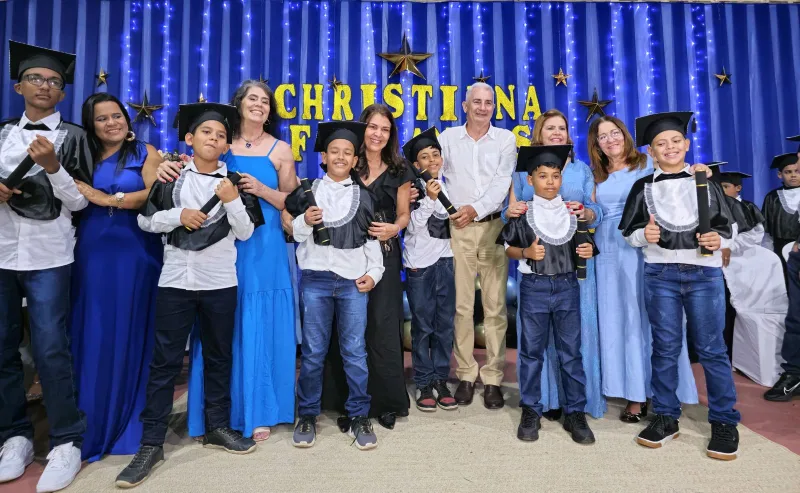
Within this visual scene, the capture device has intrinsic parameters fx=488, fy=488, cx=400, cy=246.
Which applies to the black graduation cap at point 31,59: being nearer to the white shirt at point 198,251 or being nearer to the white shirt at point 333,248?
the white shirt at point 198,251

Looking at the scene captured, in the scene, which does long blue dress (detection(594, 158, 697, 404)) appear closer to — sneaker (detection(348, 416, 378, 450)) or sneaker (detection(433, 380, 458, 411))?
sneaker (detection(433, 380, 458, 411))

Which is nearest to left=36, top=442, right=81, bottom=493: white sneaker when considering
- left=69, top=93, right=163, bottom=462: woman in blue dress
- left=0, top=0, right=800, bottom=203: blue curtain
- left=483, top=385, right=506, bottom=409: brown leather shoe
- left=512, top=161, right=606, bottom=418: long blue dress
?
left=69, top=93, right=163, bottom=462: woman in blue dress

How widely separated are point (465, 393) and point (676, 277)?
156 centimetres

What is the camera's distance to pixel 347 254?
2.76m

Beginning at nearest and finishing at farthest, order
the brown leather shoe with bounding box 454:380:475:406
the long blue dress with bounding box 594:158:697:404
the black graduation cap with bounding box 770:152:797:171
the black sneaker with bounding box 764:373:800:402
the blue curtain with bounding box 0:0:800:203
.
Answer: the long blue dress with bounding box 594:158:697:404
the brown leather shoe with bounding box 454:380:475:406
the black sneaker with bounding box 764:373:800:402
the black graduation cap with bounding box 770:152:797:171
the blue curtain with bounding box 0:0:800:203

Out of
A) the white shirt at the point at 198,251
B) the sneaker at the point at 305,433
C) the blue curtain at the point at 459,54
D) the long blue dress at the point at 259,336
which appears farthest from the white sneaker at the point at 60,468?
the blue curtain at the point at 459,54

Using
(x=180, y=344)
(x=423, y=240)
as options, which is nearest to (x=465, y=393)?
(x=423, y=240)

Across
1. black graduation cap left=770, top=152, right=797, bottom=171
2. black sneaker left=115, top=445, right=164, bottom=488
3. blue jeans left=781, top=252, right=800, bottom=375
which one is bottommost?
black sneaker left=115, top=445, right=164, bottom=488

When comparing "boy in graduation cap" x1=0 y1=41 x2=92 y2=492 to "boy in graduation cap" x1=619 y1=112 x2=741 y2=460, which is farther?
"boy in graduation cap" x1=619 y1=112 x2=741 y2=460

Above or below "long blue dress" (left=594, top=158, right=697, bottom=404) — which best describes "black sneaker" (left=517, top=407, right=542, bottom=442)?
below

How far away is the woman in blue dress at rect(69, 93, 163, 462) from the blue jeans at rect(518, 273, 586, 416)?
221 cm

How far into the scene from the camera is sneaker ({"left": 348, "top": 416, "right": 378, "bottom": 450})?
270 centimetres

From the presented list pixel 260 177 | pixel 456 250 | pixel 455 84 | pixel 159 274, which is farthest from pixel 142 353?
pixel 455 84

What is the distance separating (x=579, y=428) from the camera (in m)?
2.77
